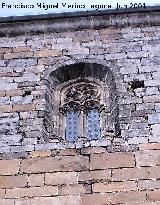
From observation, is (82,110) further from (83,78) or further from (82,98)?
(83,78)

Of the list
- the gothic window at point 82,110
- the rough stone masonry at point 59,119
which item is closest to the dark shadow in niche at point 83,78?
the rough stone masonry at point 59,119

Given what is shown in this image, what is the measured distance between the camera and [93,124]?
6969 millimetres

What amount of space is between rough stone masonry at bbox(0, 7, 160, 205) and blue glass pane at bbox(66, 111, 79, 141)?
14cm

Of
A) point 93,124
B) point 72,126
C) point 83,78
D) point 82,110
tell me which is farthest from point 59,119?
point 83,78

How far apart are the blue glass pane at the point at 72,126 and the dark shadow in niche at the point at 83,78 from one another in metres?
0.16

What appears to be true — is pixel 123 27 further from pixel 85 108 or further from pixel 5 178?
pixel 5 178

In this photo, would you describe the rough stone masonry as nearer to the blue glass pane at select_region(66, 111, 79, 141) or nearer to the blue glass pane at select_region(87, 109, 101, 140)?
the blue glass pane at select_region(66, 111, 79, 141)

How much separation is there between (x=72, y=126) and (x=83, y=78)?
1102 millimetres

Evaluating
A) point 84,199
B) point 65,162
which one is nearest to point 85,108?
point 65,162

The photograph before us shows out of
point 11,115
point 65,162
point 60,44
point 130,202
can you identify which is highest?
point 60,44

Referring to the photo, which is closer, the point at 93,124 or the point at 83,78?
the point at 93,124

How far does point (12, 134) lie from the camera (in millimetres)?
6484

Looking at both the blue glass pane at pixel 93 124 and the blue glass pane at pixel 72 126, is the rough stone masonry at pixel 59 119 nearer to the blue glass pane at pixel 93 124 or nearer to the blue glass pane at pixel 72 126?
the blue glass pane at pixel 72 126

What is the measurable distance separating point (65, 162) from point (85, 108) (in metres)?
1.36
